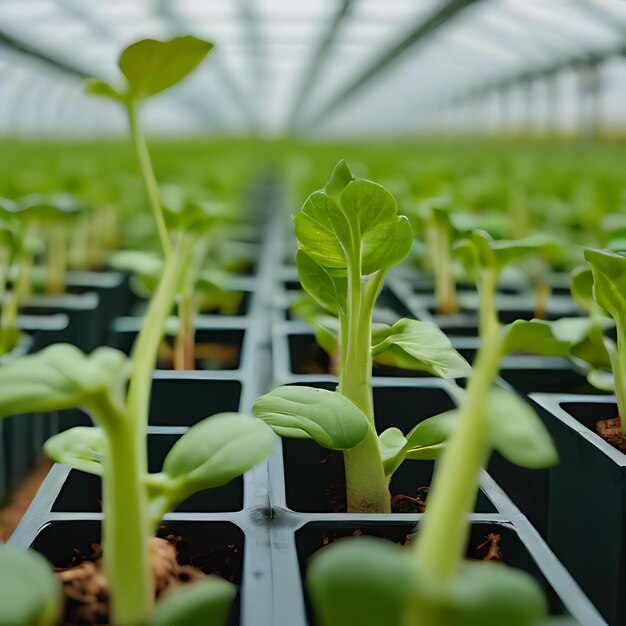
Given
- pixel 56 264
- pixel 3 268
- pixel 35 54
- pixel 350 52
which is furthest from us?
pixel 350 52

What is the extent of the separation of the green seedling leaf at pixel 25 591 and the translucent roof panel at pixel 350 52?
4.32 meters

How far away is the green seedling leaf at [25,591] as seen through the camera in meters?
0.26

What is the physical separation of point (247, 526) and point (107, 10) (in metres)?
8.36

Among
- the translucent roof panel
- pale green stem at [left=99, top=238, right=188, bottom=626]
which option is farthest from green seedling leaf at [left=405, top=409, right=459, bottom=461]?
the translucent roof panel

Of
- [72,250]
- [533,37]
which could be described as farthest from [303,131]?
[72,250]

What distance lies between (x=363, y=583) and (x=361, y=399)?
0.99 feet

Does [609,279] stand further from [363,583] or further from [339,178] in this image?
[363,583]

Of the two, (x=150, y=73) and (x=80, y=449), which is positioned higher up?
(x=150, y=73)

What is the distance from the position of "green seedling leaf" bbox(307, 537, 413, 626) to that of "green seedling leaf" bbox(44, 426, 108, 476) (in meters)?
0.23

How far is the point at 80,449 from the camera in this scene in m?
0.46

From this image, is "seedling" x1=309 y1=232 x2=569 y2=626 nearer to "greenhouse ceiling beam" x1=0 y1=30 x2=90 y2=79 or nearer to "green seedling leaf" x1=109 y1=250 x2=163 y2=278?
"green seedling leaf" x1=109 y1=250 x2=163 y2=278

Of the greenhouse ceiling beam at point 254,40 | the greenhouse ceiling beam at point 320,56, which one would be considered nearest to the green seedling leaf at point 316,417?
the greenhouse ceiling beam at point 320,56

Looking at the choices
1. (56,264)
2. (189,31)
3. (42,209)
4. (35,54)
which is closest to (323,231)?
(42,209)

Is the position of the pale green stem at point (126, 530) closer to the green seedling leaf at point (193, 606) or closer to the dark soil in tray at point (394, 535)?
the green seedling leaf at point (193, 606)
